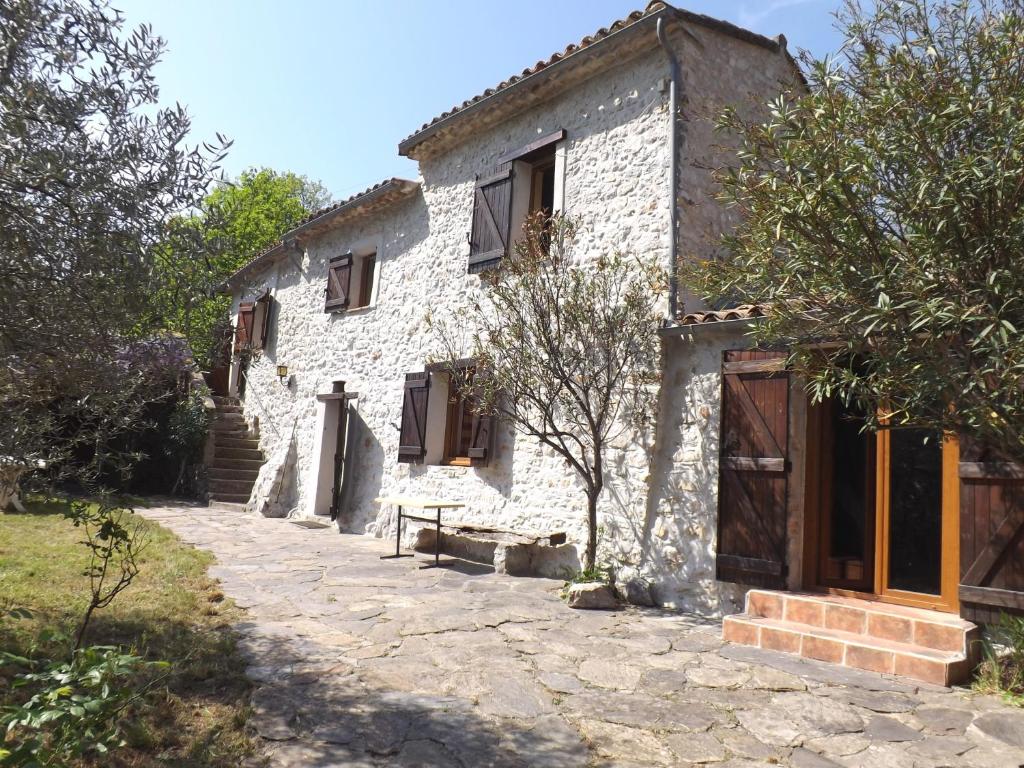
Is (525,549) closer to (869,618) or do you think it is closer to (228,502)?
(869,618)

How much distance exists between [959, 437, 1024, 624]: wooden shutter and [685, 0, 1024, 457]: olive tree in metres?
1.33

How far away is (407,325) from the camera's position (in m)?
9.43

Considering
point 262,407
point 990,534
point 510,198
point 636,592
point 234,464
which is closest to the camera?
point 990,534

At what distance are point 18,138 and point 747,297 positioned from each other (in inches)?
134

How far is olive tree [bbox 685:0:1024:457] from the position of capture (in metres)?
2.76

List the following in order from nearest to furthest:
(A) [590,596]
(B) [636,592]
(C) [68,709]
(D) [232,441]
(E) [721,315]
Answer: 1. (C) [68,709]
2. (E) [721,315]
3. (A) [590,596]
4. (B) [636,592]
5. (D) [232,441]

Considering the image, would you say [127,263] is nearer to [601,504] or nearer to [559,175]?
[601,504]

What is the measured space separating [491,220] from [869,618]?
215 inches

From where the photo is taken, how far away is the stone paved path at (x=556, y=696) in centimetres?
311

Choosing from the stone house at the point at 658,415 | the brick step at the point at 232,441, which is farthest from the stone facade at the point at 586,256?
the brick step at the point at 232,441

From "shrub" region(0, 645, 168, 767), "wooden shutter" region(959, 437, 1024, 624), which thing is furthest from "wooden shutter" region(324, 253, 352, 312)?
"shrub" region(0, 645, 168, 767)

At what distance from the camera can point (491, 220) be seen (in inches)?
323

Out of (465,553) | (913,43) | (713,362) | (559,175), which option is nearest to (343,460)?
(465,553)

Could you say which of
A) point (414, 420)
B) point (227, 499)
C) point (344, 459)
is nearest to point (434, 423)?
point (414, 420)
